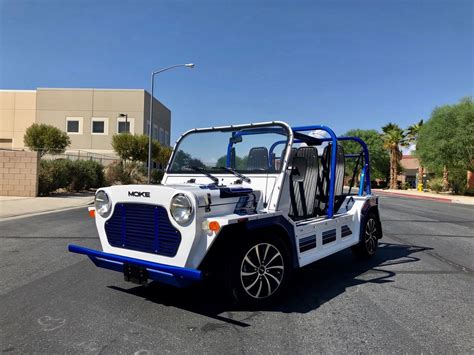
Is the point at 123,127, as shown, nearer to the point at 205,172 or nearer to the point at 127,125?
the point at 127,125

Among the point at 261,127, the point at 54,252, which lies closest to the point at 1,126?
the point at 54,252

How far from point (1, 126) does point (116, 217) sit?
5659 centimetres

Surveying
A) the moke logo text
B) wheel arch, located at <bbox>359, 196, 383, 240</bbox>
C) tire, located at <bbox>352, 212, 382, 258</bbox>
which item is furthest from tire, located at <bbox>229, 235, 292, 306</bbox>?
tire, located at <bbox>352, 212, 382, 258</bbox>

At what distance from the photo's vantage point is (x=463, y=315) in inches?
172

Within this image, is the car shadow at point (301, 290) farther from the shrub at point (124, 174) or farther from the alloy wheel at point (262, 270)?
the shrub at point (124, 174)

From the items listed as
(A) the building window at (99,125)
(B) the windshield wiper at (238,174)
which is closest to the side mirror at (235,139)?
(B) the windshield wiper at (238,174)

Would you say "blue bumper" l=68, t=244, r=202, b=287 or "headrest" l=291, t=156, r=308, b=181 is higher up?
"headrest" l=291, t=156, r=308, b=181

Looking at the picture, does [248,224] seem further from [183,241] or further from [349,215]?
[349,215]

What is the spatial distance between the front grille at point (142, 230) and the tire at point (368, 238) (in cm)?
372

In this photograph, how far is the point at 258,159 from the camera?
17.4ft

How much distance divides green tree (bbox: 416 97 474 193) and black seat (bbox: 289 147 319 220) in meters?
32.1

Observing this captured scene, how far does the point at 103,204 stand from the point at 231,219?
1.58 m

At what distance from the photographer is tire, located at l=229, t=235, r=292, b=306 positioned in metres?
4.09

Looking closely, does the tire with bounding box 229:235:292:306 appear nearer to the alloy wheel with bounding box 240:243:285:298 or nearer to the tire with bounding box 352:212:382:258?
the alloy wheel with bounding box 240:243:285:298
